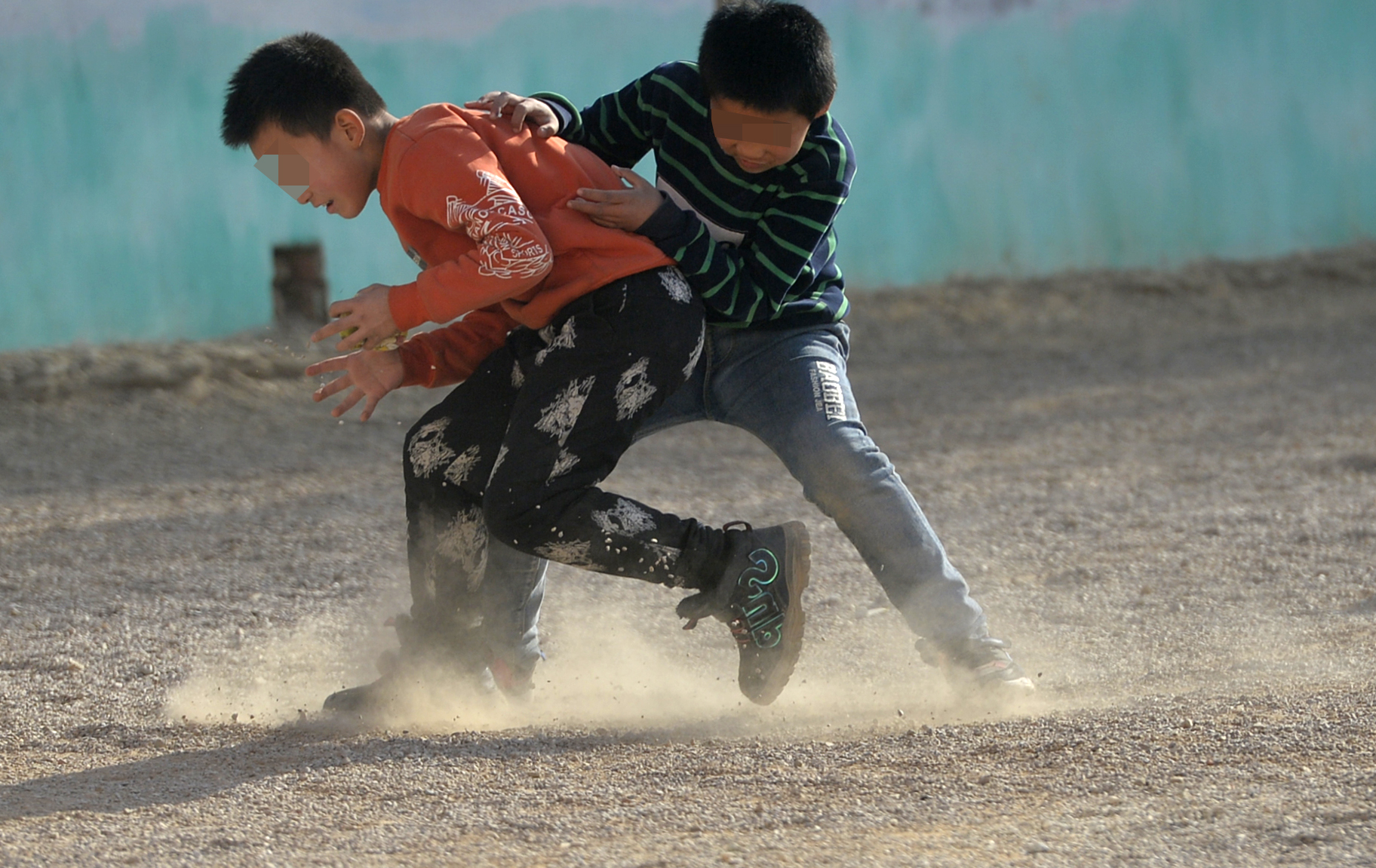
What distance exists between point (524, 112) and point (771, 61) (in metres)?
0.46

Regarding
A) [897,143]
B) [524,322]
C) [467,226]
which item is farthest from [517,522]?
[897,143]

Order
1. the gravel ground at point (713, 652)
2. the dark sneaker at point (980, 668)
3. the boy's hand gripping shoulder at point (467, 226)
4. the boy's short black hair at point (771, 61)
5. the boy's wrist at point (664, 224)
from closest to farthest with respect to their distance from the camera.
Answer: the gravel ground at point (713, 652), the boy's hand gripping shoulder at point (467, 226), the boy's short black hair at point (771, 61), the boy's wrist at point (664, 224), the dark sneaker at point (980, 668)

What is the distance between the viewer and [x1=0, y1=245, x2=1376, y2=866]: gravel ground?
2.06 m

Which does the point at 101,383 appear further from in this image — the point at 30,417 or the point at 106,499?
the point at 106,499

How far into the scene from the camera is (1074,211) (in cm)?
855

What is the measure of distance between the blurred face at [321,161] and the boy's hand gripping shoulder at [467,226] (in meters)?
0.14

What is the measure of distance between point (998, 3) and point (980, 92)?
1.74ft

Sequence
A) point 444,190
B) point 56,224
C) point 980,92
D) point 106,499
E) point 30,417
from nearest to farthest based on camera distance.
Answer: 1. point 444,190
2. point 106,499
3. point 30,417
4. point 56,224
5. point 980,92

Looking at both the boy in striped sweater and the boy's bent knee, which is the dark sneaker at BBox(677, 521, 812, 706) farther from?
the boy's bent knee

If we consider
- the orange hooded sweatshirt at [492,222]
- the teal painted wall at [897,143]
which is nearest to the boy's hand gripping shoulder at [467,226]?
the orange hooded sweatshirt at [492,222]

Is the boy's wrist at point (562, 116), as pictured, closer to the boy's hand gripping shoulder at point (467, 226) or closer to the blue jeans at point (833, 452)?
the boy's hand gripping shoulder at point (467, 226)

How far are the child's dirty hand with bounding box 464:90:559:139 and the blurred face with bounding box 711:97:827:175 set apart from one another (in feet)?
1.00

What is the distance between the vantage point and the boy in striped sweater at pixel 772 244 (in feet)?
7.98

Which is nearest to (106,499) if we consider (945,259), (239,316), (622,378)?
(239,316)
